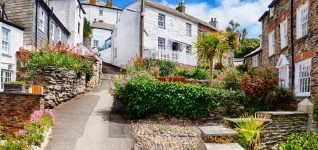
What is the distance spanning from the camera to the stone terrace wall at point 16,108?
→ 39.1ft

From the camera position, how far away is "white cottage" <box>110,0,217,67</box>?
29.0 m

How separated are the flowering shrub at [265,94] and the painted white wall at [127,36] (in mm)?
17496

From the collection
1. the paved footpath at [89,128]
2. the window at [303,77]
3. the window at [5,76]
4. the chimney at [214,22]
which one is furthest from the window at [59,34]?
the chimney at [214,22]

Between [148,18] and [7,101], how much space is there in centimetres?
1910

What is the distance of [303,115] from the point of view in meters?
10.6

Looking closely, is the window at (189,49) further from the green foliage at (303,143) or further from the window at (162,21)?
the green foliage at (303,143)

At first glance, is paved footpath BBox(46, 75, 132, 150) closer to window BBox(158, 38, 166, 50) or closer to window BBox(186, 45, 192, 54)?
window BBox(158, 38, 166, 50)

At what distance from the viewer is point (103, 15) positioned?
58.9 metres

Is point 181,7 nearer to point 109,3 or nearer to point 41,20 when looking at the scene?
point 41,20

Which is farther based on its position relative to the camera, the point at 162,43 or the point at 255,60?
the point at 255,60

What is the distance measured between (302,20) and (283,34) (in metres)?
3.10

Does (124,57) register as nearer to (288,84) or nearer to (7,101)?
(288,84)

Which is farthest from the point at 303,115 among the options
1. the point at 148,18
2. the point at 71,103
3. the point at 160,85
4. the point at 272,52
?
the point at 148,18

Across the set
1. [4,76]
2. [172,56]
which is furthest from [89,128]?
[172,56]
